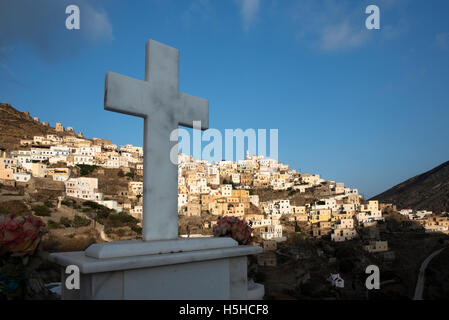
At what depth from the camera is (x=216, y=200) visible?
6116cm

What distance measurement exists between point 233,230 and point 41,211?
3826cm

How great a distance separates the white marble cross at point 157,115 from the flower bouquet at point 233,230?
22.3 inches

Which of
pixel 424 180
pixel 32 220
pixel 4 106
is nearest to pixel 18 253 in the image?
pixel 32 220

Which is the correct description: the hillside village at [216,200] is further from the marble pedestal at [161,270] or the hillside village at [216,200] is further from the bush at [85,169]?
the marble pedestal at [161,270]

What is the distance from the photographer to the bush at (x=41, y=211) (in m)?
35.3

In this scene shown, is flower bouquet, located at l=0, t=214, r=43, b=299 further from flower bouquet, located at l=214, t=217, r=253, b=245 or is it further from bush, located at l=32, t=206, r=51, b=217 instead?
bush, located at l=32, t=206, r=51, b=217

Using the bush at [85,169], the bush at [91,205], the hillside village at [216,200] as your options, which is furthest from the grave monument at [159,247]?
the bush at [85,169]

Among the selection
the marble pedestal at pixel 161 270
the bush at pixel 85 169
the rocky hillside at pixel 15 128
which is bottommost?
the marble pedestal at pixel 161 270

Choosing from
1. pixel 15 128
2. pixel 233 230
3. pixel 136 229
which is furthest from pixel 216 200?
pixel 233 230

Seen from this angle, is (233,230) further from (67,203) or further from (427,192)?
(427,192)

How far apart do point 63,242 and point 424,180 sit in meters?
108

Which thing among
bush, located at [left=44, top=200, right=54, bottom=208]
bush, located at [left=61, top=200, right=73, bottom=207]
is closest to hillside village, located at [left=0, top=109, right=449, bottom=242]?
bush, located at [left=61, top=200, right=73, bottom=207]
